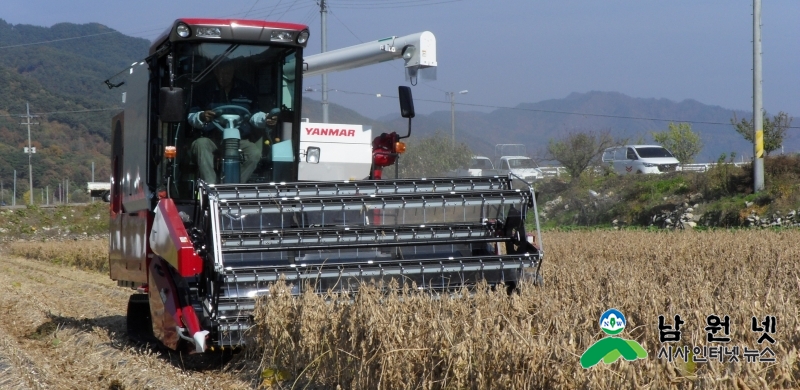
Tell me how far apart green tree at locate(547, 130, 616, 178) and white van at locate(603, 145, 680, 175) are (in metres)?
3.36

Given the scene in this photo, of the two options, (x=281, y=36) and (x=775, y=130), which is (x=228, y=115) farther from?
(x=775, y=130)

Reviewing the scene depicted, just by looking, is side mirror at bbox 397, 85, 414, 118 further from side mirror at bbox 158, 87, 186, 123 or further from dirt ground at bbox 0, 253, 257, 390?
dirt ground at bbox 0, 253, 257, 390

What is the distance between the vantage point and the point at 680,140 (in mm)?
46406

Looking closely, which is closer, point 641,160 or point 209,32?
point 209,32

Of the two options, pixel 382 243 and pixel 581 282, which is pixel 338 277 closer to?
pixel 382 243

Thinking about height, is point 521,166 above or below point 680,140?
below

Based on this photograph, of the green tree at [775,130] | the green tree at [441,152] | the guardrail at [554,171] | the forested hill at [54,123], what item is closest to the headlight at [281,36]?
the green tree at [775,130]

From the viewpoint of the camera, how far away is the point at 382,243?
6.06 meters

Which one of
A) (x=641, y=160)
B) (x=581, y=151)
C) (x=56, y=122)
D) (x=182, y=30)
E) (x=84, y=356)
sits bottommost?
(x=84, y=356)

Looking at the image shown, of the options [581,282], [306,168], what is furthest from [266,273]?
[306,168]

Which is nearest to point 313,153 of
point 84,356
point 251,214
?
point 251,214

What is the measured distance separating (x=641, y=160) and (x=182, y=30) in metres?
24.9

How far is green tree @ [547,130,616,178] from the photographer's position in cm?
3503

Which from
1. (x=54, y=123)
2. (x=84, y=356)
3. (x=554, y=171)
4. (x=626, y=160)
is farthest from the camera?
(x=54, y=123)
